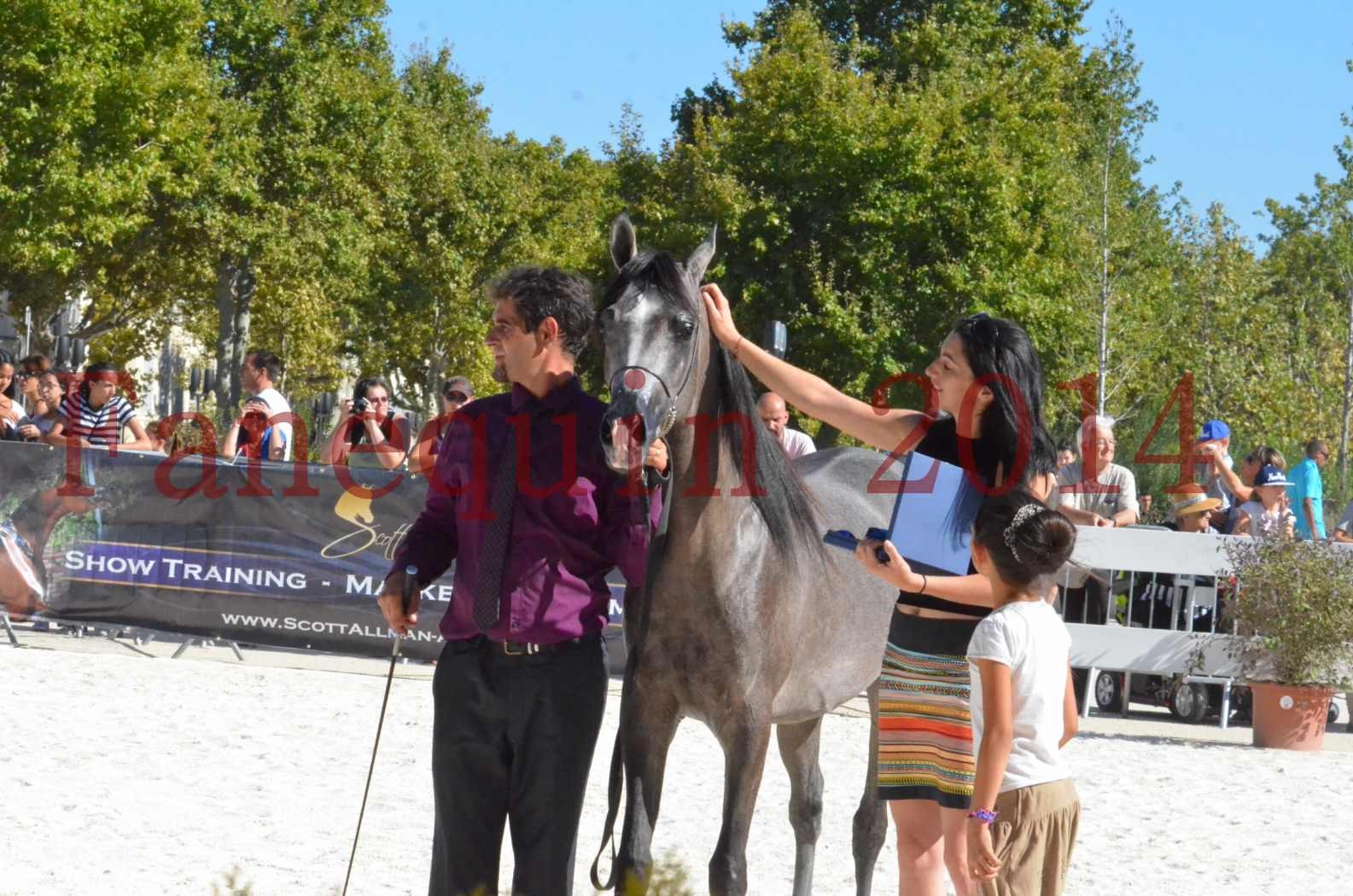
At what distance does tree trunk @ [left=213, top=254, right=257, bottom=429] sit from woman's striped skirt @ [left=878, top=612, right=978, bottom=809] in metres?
35.4

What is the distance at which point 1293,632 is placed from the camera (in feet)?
33.1

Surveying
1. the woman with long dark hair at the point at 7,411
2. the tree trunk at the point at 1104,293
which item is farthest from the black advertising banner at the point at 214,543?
the tree trunk at the point at 1104,293

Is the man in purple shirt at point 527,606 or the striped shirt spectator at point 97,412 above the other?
the striped shirt spectator at point 97,412

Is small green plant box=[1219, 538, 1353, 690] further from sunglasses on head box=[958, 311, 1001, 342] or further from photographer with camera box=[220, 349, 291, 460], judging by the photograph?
photographer with camera box=[220, 349, 291, 460]

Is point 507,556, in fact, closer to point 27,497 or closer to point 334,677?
point 334,677

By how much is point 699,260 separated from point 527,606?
1.25 m

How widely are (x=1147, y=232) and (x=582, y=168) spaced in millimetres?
25405

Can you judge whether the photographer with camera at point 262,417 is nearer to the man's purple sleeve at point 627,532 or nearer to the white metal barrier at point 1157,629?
the white metal barrier at point 1157,629

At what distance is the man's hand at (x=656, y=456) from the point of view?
12.6 feet

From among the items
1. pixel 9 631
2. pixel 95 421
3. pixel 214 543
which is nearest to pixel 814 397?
pixel 214 543

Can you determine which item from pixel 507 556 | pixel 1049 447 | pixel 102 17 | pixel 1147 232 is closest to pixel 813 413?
pixel 1049 447

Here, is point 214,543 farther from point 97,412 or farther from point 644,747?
point 644,747

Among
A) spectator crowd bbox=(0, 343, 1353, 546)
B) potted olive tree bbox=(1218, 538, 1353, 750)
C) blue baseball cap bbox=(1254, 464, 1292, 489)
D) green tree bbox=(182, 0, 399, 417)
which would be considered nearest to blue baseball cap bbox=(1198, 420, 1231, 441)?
spectator crowd bbox=(0, 343, 1353, 546)

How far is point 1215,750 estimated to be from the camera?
1006 cm
